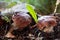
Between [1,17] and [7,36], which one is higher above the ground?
[1,17]

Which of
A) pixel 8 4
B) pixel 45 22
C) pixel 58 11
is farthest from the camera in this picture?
pixel 8 4

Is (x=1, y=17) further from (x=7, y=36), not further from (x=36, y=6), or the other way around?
(x=36, y=6)

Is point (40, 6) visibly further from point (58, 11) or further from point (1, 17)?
point (1, 17)

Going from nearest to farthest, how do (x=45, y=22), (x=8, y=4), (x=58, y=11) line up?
1. (x=45, y=22)
2. (x=58, y=11)
3. (x=8, y=4)

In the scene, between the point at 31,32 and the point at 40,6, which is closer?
the point at 31,32

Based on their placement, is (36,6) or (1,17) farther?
(36,6)

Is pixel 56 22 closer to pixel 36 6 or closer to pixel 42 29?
pixel 42 29

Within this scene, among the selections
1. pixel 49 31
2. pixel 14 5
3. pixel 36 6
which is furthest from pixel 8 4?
pixel 49 31

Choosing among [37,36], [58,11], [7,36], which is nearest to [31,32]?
[37,36]
